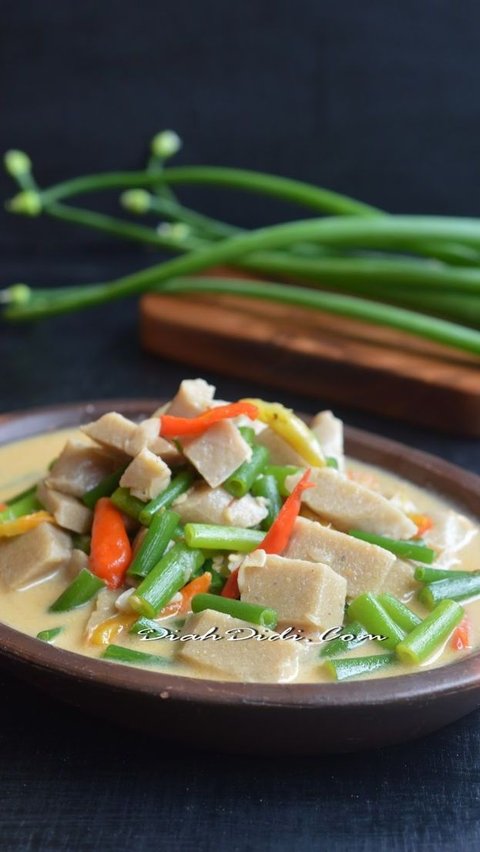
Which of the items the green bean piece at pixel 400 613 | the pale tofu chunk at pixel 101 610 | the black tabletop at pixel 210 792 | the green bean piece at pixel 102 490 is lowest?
the black tabletop at pixel 210 792

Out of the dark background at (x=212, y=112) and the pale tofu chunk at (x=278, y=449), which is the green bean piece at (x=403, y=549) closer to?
the pale tofu chunk at (x=278, y=449)

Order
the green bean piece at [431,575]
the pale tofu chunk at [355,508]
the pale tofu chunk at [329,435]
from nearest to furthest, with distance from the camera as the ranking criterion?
the green bean piece at [431,575] → the pale tofu chunk at [355,508] → the pale tofu chunk at [329,435]

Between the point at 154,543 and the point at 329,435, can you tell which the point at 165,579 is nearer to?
the point at 154,543

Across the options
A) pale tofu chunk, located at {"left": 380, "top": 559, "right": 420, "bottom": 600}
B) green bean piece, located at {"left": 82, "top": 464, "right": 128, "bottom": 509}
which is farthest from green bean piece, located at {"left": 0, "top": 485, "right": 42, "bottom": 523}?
pale tofu chunk, located at {"left": 380, "top": 559, "right": 420, "bottom": 600}

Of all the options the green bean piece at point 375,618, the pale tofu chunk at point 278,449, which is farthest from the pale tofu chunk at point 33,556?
the green bean piece at point 375,618

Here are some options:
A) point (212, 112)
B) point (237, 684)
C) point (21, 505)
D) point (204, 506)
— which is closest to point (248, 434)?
point (204, 506)

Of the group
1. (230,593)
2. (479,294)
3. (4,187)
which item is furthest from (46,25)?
(230,593)

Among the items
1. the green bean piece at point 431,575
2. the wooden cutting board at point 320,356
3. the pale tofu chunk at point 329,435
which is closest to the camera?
the green bean piece at point 431,575

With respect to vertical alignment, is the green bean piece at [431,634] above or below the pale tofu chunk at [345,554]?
below
